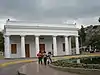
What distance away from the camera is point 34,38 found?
44375mm

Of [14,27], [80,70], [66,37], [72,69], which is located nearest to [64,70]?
[72,69]

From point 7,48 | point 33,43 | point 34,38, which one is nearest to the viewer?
point 7,48

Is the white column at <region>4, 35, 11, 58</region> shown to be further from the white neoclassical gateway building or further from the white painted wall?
the white painted wall

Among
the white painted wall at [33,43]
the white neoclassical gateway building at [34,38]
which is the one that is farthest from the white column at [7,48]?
the white painted wall at [33,43]

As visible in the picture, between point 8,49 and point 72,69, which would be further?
point 8,49

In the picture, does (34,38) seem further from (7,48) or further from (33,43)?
(7,48)

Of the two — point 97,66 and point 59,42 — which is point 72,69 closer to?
point 97,66

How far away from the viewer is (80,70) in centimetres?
1447

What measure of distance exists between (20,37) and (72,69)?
92.2 feet

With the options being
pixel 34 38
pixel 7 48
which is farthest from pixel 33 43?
pixel 7 48

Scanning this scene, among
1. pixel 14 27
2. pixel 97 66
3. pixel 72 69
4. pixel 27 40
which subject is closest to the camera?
pixel 97 66

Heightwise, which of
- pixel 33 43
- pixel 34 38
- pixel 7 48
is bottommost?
pixel 7 48

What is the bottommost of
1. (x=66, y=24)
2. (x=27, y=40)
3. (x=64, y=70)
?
(x=64, y=70)

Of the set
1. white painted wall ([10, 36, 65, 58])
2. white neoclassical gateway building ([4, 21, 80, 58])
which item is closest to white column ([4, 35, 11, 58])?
white neoclassical gateway building ([4, 21, 80, 58])
